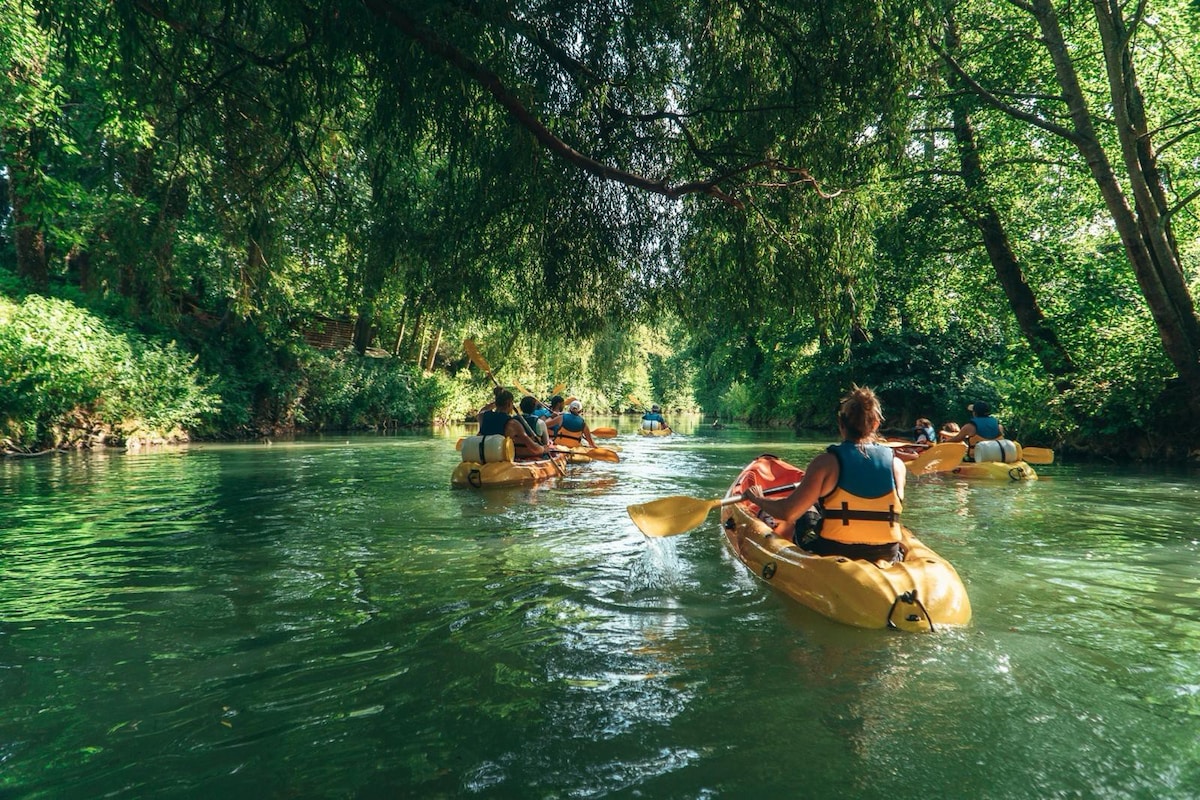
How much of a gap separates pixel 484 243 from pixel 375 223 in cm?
83

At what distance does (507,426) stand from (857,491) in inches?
251

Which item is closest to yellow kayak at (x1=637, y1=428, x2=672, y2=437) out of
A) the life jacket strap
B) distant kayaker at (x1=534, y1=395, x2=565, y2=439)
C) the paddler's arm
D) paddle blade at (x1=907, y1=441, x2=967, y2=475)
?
distant kayaker at (x1=534, y1=395, x2=565, y2=439)

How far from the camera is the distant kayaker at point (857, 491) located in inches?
163

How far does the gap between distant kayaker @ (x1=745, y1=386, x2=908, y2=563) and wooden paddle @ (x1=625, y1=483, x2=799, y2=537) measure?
3.79 ft

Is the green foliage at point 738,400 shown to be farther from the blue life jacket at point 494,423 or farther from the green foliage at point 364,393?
the blue life jacket at point 494,423

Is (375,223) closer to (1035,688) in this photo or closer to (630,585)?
(630,585)

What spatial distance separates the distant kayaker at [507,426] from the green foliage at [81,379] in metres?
8.12

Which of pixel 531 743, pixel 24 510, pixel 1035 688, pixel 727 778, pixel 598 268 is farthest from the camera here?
pixel 24 510

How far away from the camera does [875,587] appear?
3.83 meters

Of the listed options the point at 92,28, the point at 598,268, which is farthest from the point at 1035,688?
the point at 92,28

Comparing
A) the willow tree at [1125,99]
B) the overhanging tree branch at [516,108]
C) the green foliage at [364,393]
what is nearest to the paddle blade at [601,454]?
the overhanging tree branch at [516,108]

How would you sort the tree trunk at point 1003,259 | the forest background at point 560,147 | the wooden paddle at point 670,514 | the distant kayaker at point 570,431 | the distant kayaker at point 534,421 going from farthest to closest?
the tree trunk at point 1003,259, the distant kayaker at point 570,431, the distant kayaker at point 534,421, the wooden paddle at point 670,514, the forest background at point 560,147

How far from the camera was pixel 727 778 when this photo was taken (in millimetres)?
2328

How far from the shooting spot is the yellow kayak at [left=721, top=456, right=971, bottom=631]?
→ 12.3 ft
